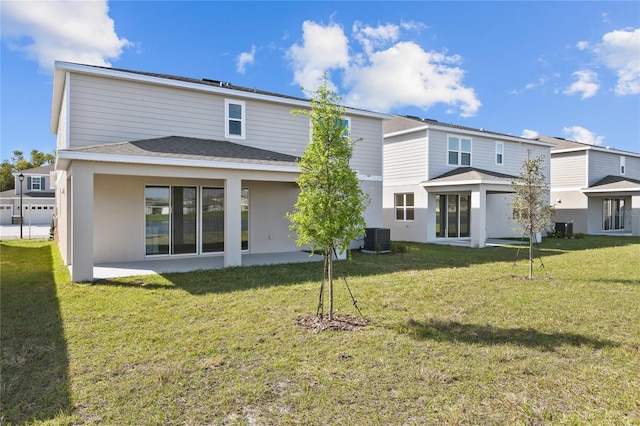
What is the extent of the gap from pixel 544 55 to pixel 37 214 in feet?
140

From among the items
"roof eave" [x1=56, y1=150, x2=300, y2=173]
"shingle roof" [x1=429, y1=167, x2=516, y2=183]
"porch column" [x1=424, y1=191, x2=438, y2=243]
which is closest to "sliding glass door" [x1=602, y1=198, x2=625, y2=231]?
"shingle roof" [x1=429, y1=167, x2=516, y2=183]

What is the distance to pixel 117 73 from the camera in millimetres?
10844

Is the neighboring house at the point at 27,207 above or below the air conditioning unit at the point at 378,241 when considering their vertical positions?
above

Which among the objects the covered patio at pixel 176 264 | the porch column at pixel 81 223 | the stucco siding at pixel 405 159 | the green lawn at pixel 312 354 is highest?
the stucco siding at pixel 405 159

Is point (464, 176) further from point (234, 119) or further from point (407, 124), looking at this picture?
point (234, 119)

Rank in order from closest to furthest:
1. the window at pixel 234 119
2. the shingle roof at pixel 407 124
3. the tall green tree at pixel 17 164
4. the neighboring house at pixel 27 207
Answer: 1. the window at pixel 234 119
2. the shingle roof at pixel 407 124
3. the neighboring house at pixel 27 207
4. the tall green tree at pixel 17 164

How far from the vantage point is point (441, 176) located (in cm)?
1845

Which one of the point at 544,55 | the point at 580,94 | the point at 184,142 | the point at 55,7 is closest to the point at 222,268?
the point at 184,142

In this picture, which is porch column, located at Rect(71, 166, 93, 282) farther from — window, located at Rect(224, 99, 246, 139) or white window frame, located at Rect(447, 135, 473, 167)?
white window frame, located at Rect(447, 135, 473, 167)

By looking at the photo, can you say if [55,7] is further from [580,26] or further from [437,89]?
[437,89]

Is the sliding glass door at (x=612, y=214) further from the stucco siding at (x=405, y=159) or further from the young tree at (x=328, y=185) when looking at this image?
the young tree at (x=328, y=185)

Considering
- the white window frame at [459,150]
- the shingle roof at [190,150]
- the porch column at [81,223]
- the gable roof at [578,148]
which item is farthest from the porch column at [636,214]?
the porch column at [81,223]

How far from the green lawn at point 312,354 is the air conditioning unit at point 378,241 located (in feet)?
18.5

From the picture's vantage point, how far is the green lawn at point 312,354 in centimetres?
332
